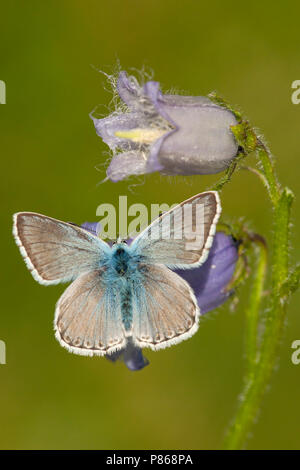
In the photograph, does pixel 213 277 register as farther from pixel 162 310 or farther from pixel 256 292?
pixel 162 310

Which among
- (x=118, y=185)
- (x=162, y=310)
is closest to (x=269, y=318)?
(x=162, y=310)

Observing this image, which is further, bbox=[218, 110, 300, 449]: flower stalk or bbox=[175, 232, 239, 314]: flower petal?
bbox=[175, 232, 239, 314]: flower petal

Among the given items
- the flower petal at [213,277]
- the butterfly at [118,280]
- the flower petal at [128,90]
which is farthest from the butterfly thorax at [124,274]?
the flower petal at [128,90]

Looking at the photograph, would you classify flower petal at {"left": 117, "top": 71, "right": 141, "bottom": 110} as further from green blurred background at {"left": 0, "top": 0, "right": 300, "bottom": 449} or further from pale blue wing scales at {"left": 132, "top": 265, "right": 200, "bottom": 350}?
green blurred background at {"left": 0, "top": 0, "right": 300, "bottom": 449}

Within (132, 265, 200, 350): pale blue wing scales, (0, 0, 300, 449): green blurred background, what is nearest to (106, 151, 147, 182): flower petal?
(132, 265, 200, 350): pale blue wing scales

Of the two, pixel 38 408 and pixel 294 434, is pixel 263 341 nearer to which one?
pixel 294 434

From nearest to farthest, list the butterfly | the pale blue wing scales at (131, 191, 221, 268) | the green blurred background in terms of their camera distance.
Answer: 1. the pale blue wing scales at (131, 191, 221, 268)
2. the butterfly
3. the green blurred background

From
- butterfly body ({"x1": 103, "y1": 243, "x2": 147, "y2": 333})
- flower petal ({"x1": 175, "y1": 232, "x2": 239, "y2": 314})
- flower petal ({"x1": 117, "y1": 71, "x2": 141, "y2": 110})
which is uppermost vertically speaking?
flower petal ({"x1": 117, "y1": 71, "x2": 141, "y2": 110})
